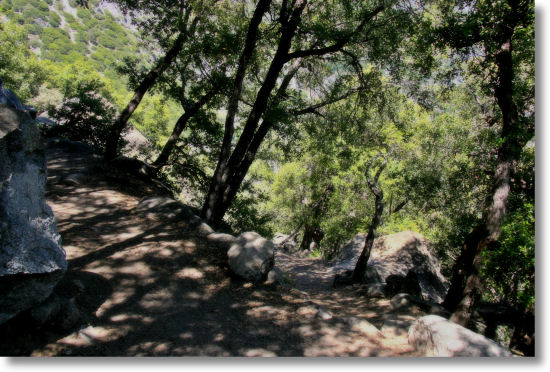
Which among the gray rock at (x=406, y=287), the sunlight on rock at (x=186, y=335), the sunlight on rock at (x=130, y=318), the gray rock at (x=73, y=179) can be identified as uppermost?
the gray rock at (x=73, y=179)

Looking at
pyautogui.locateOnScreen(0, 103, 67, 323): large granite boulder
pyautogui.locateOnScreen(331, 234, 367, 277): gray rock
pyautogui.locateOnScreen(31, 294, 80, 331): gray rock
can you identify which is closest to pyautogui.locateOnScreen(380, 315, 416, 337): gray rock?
pyautogui.locateOnScreen(31, 294, 80, 331): gray rock

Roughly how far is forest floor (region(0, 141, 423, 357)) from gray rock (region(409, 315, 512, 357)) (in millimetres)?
226

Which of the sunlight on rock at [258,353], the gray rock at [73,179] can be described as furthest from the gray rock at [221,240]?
the gray rock at [73,179]

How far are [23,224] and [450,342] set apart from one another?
14.9 ft

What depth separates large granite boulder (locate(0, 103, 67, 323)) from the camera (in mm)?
2758

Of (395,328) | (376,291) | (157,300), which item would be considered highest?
(157,300)

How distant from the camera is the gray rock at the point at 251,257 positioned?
5.38 meters

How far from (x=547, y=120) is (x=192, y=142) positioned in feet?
31.9

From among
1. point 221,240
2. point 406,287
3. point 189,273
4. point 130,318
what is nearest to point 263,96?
point 221,240

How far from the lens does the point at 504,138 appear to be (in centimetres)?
487

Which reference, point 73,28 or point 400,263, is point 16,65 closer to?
point 73,28

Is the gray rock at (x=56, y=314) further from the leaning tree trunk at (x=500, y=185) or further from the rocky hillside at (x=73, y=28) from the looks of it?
the rocky hillside at (x=73, y=28)

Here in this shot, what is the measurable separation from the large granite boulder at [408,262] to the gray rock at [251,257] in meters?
6.64

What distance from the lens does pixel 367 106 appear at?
9.46 meters
